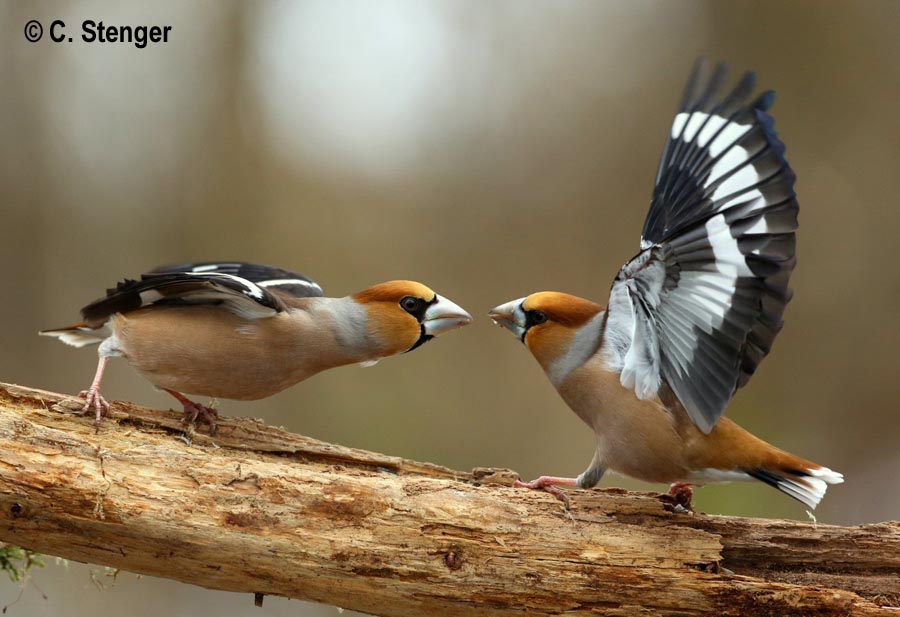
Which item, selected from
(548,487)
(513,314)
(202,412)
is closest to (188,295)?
(202,412)

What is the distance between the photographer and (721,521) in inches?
132

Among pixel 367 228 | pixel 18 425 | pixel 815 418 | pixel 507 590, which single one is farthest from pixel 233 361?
pixel 815 418

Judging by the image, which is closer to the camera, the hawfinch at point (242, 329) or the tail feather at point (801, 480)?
the tail feather at point (801, 480)

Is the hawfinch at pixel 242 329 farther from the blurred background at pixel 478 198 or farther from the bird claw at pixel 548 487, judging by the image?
the blurred background at pixel 478 198

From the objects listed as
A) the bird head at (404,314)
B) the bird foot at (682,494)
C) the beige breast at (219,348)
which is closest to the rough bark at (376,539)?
the bird foot at (682,494)

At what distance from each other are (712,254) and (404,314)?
1520 millimetres

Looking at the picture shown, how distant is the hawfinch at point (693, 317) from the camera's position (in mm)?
2869

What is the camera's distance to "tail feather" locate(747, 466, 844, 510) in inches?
128

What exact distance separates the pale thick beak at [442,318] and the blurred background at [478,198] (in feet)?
11.8

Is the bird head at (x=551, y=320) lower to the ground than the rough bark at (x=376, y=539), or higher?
higher

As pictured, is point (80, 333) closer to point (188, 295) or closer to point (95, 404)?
point (188, 295)

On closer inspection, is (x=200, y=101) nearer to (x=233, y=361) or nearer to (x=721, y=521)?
(x=233, y=361)

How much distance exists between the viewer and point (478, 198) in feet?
27.3

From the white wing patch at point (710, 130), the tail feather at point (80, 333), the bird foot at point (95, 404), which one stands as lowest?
the bird foot at point (95, 404)
